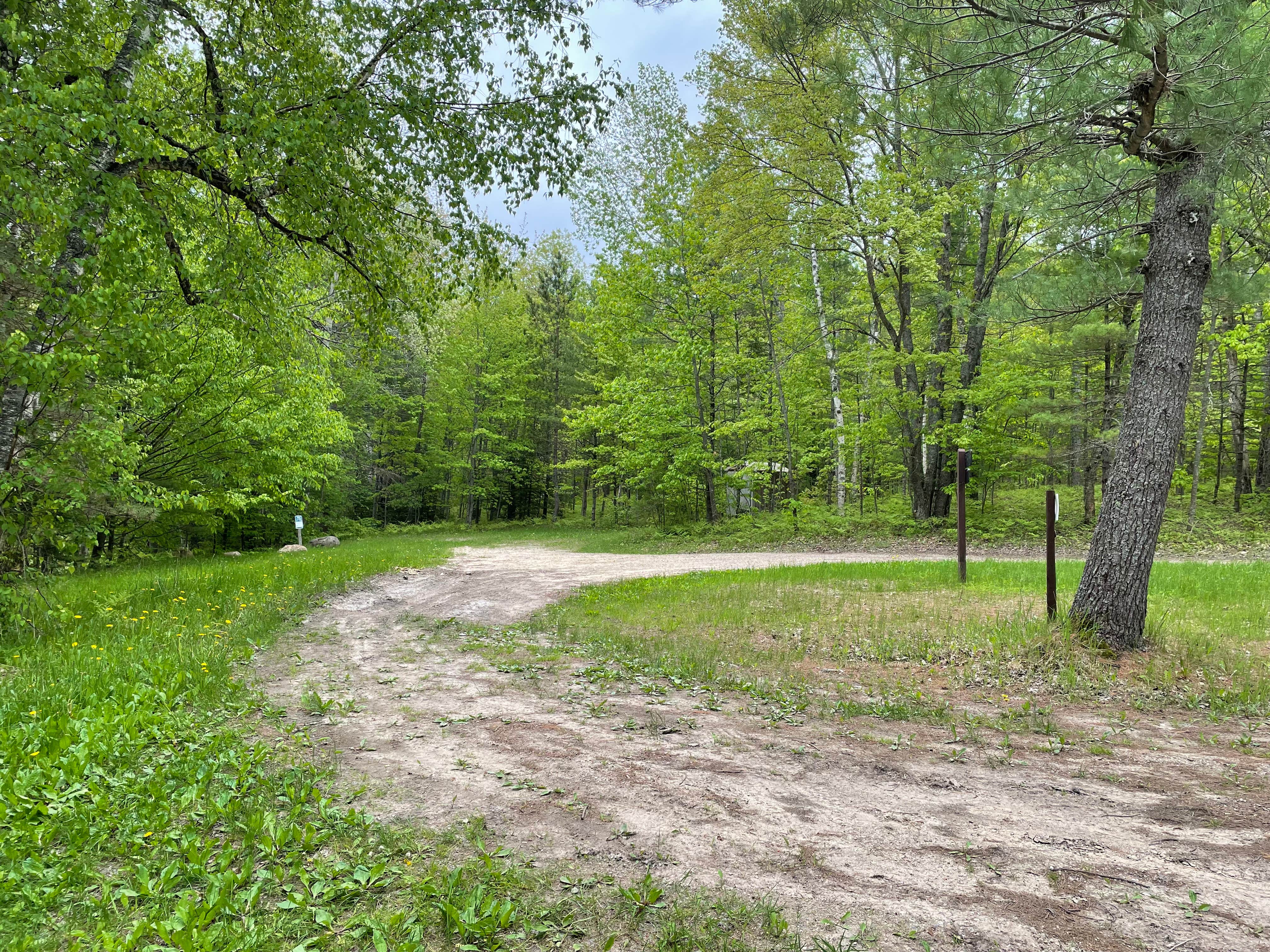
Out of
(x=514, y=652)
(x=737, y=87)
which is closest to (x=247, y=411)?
(x=514, y=652)

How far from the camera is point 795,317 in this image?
20922 millimetres

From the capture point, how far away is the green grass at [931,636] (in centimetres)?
557

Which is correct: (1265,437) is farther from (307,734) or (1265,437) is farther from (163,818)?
(163,818)

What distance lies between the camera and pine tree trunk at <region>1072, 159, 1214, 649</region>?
5965mm

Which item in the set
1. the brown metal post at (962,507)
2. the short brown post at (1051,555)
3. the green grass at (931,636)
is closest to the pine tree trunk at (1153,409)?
the short brown post at (1051,555)

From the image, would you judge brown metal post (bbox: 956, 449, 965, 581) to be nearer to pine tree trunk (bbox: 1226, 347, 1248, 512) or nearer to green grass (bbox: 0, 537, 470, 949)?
green grass (bbox: 0, 537, 470, 949)

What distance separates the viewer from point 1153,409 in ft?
19.7

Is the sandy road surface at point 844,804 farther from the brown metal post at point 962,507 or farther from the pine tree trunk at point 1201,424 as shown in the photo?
the pine tree trunk at point 1201,424

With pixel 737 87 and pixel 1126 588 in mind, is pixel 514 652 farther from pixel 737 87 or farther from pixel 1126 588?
pixel 737 87

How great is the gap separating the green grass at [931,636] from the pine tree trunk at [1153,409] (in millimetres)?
559

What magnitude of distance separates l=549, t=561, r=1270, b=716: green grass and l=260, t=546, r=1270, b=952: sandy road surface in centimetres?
69

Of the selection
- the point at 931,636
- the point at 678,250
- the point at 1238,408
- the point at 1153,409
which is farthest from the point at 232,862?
the point at 1238,408

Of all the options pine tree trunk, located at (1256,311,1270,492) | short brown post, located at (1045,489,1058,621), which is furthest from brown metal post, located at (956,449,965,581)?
pine tree trunk, located at (1256,311,1270,492)

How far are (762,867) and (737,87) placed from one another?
15.3m
